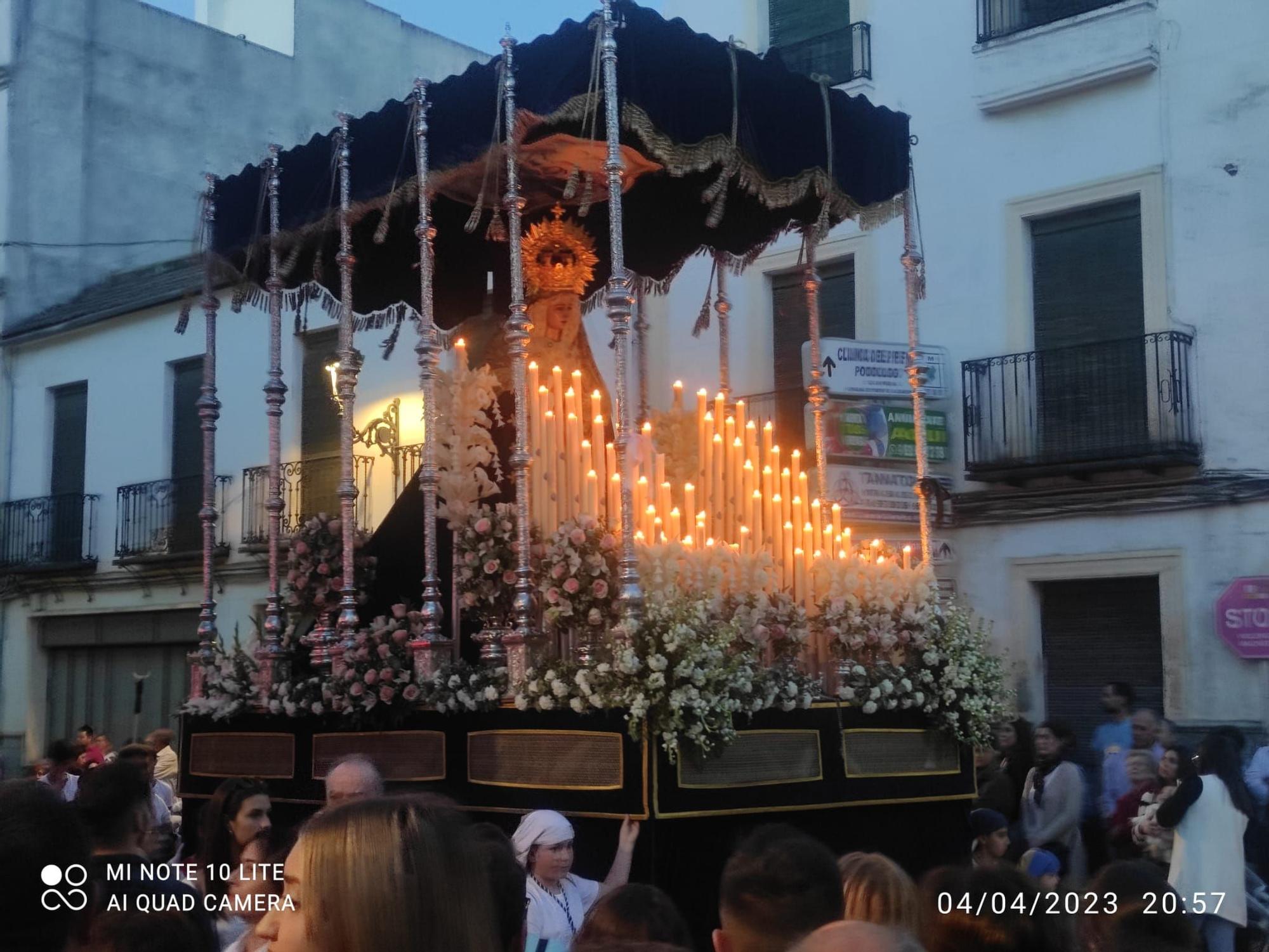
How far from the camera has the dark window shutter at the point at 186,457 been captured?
15758 mm

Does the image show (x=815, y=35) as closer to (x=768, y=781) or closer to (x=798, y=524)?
(x=798, y=524)

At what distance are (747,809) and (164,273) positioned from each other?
45.4ft

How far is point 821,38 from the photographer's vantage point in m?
12.4

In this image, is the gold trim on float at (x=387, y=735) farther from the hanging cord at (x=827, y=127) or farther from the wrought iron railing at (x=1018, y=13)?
the wrought iron railing at (x=1018, y=13)

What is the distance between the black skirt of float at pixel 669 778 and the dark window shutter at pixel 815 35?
738cm

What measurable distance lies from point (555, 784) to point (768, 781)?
812mm

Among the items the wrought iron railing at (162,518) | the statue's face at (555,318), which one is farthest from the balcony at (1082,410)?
the wrought iron railing at (162,518)

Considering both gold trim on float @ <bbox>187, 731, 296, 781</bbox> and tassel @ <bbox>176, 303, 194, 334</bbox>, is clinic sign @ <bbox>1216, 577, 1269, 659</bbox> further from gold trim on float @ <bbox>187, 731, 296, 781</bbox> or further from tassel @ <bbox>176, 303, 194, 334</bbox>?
tassel @ <bbox>176, 303, 194, 334</bbox>

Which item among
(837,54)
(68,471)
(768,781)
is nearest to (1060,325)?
(837,54)

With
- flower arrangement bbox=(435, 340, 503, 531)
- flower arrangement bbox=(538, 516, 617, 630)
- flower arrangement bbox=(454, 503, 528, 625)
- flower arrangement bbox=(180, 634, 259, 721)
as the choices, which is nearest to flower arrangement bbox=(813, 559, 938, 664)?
flower arrangement bbox=(538, 516, 617, 630)

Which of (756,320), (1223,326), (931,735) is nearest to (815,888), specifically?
(931,735)

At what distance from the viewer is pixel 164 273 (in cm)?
1753

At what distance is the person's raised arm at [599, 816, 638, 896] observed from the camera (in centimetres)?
513

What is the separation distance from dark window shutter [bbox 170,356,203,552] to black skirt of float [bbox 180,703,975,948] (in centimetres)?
900
